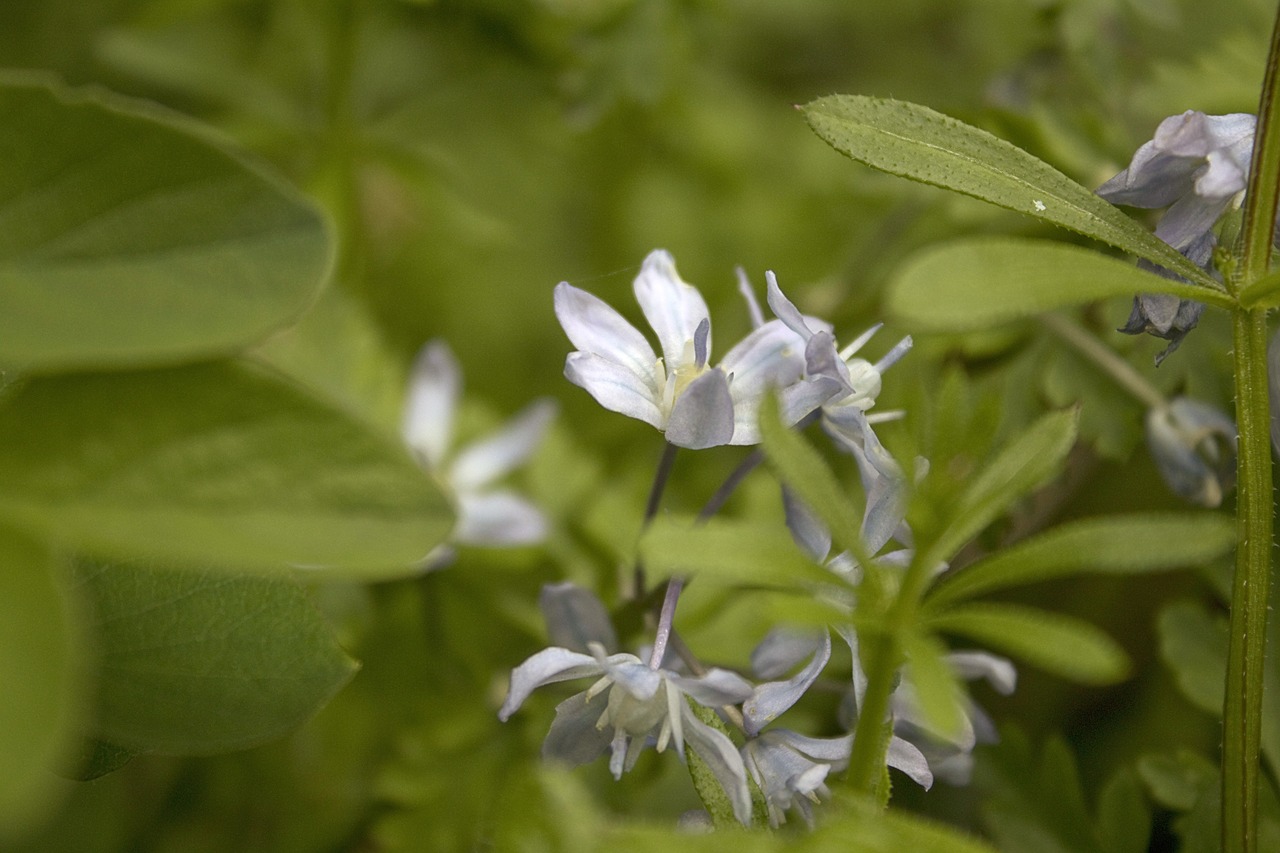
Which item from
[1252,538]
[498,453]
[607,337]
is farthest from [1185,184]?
[498,453]

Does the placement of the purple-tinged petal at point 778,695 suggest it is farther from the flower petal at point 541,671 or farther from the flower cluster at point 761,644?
the flower petal at point 541,671

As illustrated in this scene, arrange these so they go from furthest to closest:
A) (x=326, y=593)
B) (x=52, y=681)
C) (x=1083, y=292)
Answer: (x=326, y=593) → (x=1083, y=292) → (x=52, y=681)

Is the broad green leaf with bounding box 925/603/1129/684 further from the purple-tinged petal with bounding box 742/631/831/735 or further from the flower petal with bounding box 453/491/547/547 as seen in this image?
the flower petal with bounding box 453/491/547/547

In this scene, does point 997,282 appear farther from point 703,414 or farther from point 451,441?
point 451,441

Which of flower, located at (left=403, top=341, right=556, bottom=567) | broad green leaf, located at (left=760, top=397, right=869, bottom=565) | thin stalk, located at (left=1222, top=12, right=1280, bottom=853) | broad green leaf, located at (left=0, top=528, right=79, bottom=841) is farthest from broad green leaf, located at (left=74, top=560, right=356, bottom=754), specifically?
flower, located at (left=403, top=341, right=556, bottom=567)

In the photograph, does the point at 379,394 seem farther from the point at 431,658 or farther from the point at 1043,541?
the point at 1043,541

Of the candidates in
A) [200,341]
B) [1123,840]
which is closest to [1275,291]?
[1123,840]
